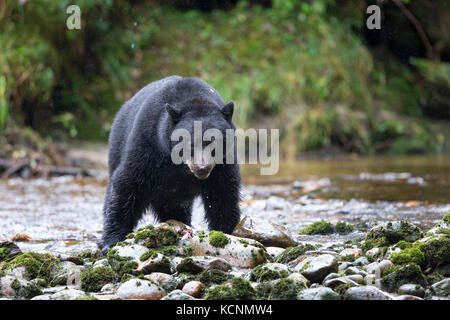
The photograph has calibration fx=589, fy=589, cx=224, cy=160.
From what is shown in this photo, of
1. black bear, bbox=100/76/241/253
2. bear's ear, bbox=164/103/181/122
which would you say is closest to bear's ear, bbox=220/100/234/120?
black bear, bbox=100/76/241/253

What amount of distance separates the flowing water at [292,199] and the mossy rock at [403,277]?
1.63m

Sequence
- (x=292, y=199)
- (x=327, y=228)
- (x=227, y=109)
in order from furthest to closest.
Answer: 1. (x=292, y=199)
2. (x=327, y=228)
3. (x=227, y=109)

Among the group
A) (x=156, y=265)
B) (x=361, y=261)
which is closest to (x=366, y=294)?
(x=361, y=261)

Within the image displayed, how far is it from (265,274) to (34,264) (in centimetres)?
136

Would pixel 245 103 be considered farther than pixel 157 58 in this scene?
No

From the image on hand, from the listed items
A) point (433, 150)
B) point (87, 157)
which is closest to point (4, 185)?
point (87, 157)

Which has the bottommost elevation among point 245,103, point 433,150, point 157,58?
point 433,150

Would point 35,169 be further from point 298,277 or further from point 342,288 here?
point 342,288

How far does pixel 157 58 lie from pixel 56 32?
261 cm

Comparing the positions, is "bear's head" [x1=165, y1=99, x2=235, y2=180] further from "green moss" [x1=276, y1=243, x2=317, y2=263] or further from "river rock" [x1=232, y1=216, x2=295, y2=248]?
"green moss" [x1=276, y1=243, x2=317, y2=263]

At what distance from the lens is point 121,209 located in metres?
4.33

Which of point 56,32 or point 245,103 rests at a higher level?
point 56,32

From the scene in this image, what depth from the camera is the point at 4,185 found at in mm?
8141
